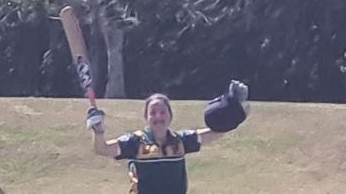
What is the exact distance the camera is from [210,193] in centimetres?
1148

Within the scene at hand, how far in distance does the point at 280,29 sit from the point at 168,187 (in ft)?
61.5

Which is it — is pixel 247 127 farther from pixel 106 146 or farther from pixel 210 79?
pixel 210 79

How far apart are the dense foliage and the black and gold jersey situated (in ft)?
54.5

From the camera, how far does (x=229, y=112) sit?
705 cm

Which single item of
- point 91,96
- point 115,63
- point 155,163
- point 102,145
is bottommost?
point 115,63

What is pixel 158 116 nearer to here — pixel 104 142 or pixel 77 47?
pixel 104 142

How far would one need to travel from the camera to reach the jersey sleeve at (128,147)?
6730mm

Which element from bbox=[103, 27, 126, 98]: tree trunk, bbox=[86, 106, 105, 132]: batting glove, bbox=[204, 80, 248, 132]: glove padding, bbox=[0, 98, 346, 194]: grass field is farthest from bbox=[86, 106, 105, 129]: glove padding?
bbox=[103, 27, 126, 98]: tree trunk

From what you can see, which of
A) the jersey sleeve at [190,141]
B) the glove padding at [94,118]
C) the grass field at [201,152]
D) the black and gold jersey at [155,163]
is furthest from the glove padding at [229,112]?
the grass field at [201,152]

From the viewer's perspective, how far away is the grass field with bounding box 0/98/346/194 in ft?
38.4

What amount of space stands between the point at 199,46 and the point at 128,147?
64.4 ft

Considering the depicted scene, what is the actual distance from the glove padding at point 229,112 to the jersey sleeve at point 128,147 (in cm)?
51

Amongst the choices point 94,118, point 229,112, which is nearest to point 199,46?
point 229,112

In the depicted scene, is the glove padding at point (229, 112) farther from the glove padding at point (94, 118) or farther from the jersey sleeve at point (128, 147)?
the glove padding at point (94, 118)
